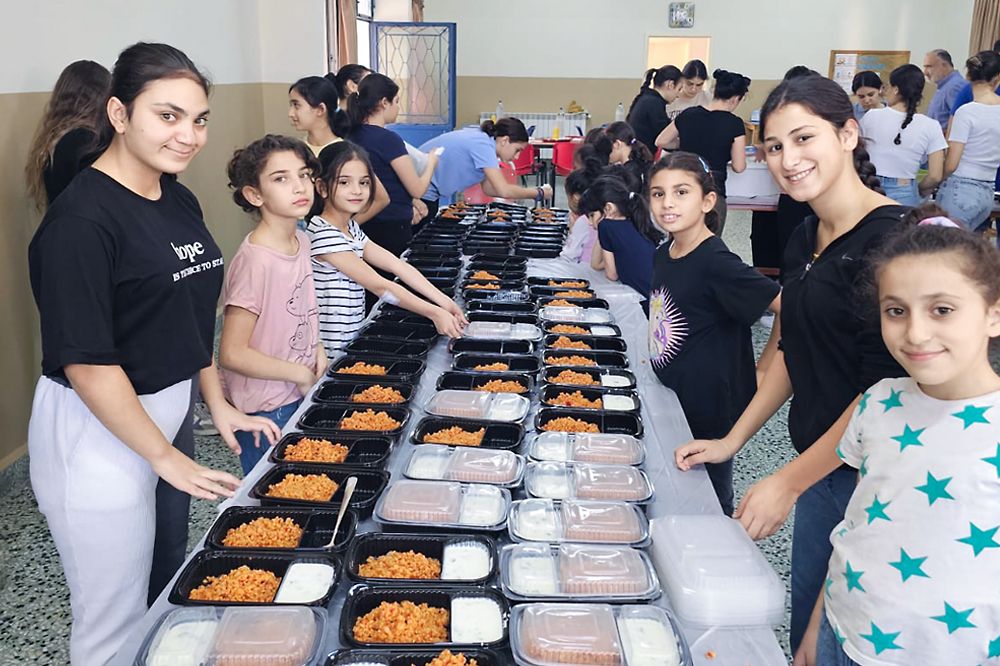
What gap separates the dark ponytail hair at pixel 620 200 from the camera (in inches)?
109

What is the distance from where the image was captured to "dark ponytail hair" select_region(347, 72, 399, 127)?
3354 mm

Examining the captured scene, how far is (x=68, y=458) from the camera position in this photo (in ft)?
4.28

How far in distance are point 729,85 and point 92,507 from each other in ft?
12.9

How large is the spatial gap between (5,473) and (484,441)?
1.86 metres

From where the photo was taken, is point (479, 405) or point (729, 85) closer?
point (479, 405)

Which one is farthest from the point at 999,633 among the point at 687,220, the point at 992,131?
the point at 992,131

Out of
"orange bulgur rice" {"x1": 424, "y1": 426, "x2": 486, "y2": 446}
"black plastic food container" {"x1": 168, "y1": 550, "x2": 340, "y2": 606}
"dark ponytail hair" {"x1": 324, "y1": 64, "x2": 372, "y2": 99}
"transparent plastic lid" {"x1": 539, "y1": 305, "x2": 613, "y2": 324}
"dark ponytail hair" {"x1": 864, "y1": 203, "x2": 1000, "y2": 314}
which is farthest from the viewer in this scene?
"dark ponytail hair" {"x1": 324, "y1": 64, "x2": 372, "y2": 99}

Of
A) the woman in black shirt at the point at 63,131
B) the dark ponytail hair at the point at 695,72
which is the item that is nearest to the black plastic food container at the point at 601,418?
the woman in black shirt at the point at 63,131

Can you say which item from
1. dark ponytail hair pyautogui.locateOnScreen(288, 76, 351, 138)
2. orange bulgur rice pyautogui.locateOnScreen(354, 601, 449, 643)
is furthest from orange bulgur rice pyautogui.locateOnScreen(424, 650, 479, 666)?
dark ponytail hair pyautogui.locateOnScreen(288, 76, 351, 138)

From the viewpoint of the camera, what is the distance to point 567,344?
2.19 metres

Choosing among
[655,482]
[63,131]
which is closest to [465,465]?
[655,482]

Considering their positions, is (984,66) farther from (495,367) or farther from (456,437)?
(456,437)

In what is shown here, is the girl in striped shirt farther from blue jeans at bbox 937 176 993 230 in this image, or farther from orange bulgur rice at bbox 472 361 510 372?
blue jeans at bbox 937 176 993 230

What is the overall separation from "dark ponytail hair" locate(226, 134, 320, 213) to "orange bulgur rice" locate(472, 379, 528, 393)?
2.20 ft
